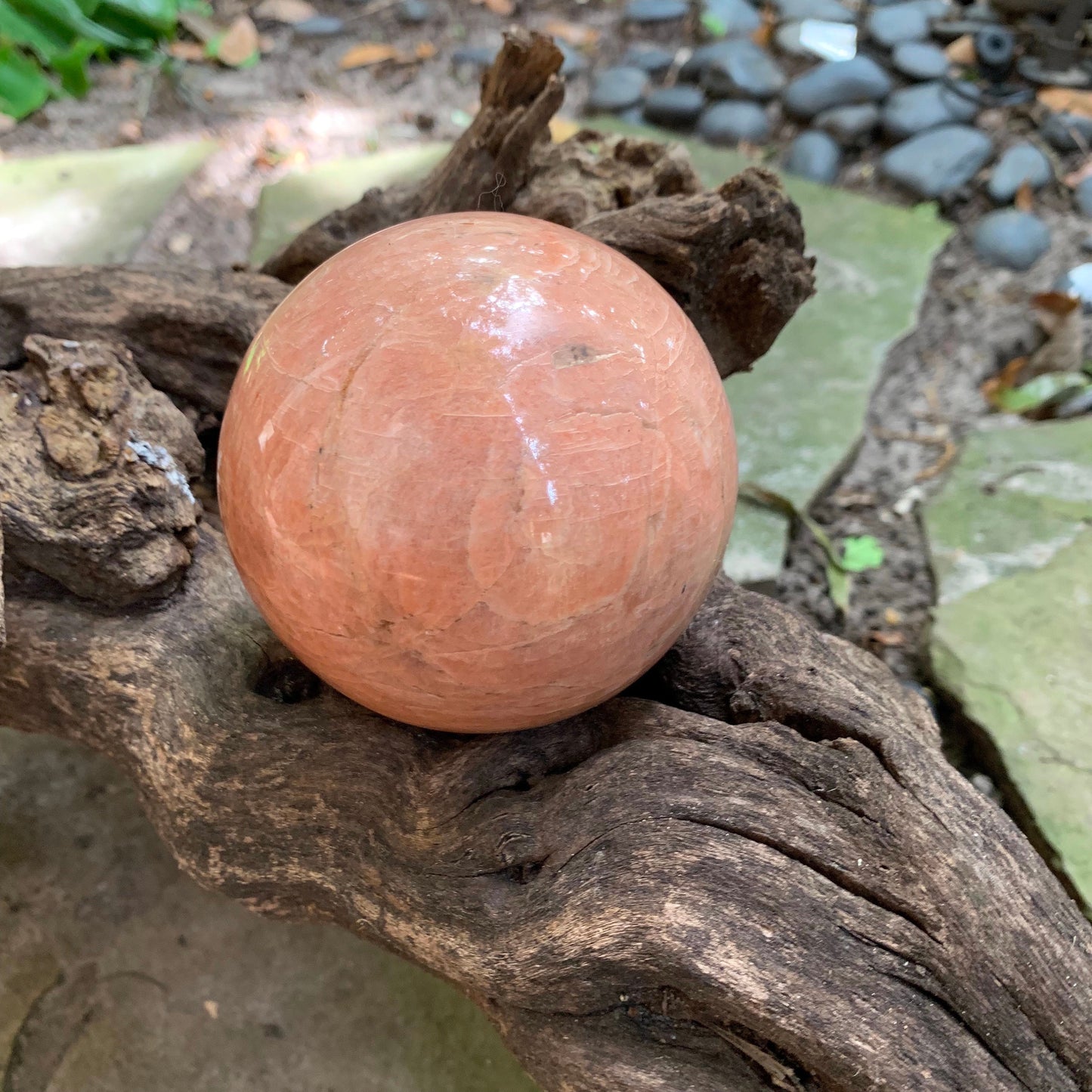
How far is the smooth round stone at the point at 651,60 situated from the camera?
4789 millimetres

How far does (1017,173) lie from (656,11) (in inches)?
85.3

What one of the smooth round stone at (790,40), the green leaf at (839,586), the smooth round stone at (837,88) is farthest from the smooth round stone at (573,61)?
the green leaf at (839,586)

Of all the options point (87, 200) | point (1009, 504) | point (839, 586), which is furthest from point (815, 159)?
point (87, 200)

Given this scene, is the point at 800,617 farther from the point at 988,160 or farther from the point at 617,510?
the point at 988,160

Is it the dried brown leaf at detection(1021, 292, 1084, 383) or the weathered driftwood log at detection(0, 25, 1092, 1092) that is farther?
the dried brown leaf at detection(1021, 292, 1084, 383)

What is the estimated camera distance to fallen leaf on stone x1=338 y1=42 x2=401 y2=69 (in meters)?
4.96

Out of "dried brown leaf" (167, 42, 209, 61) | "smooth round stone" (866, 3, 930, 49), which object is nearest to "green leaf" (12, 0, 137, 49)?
"dried brown leaf" (167, 42, 209, 61)

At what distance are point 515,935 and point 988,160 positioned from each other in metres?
4.10

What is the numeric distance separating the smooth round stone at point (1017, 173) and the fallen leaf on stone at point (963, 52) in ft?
2.56

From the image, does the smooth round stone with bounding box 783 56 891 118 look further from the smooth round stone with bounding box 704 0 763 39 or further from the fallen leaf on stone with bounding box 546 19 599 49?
the fallen leaf on stone with bounding box 546 19 599 49

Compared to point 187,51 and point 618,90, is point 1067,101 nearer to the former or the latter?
point 618,90

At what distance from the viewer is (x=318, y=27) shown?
5117 mm

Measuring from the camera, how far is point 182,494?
1799 mm

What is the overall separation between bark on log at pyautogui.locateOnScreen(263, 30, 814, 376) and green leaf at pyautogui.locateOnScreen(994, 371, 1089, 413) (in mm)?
1655
